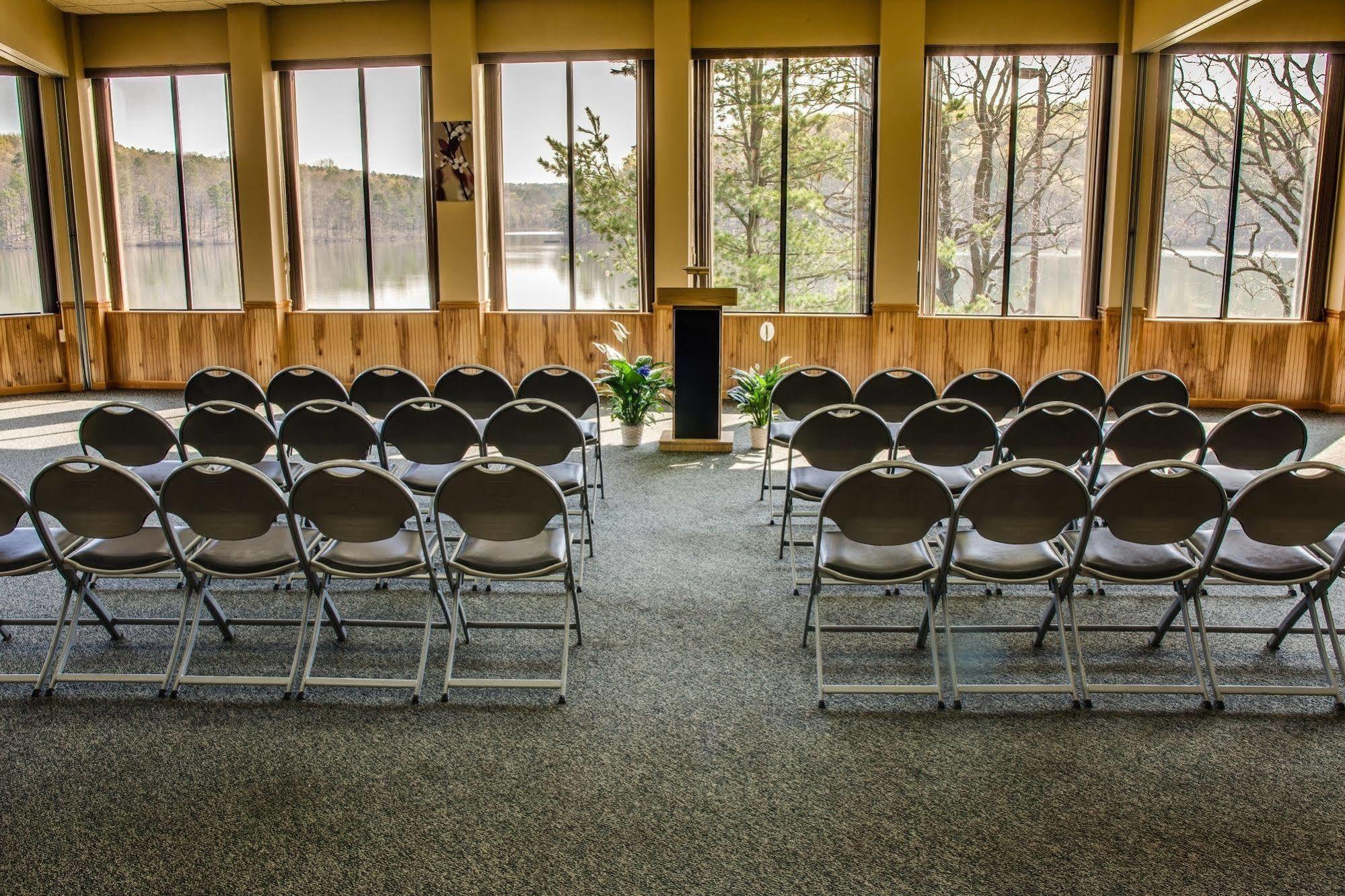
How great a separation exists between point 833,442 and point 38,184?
10.3m

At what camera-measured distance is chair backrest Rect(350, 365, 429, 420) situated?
259 inches

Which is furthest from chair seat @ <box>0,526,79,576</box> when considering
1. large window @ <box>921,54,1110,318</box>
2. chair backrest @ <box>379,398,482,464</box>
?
large window @ <box>921,54,1110,318</box>

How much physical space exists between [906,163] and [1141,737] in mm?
7732

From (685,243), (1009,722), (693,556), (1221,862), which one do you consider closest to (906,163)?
(685,243)

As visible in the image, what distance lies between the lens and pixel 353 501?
152 inches

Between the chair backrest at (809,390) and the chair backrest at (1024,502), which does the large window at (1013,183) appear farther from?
the chair backrest at (1024,502)

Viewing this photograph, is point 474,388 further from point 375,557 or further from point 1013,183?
point 1013,183

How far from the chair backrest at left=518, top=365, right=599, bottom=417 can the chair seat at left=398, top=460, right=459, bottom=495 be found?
1.07m

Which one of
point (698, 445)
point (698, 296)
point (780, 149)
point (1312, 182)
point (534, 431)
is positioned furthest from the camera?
point (780, 149)

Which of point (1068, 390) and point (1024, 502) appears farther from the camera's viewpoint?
point (1068, 390)

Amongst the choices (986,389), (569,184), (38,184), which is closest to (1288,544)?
(986,389)

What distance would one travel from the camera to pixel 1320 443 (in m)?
8.47

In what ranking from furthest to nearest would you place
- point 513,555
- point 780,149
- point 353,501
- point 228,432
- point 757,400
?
point 780,149
point 757,400
point 228,432
point 513,555
point 353,501

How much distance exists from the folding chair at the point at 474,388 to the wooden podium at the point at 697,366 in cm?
157
